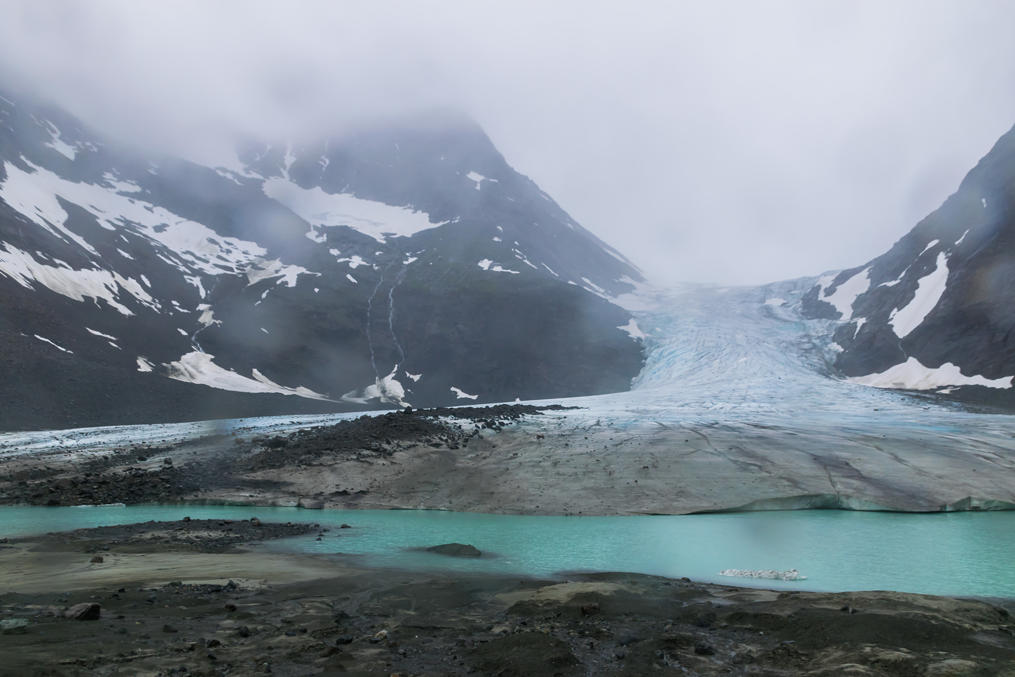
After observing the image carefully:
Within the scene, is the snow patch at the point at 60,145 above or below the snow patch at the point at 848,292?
above

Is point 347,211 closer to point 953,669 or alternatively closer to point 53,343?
point 53,343

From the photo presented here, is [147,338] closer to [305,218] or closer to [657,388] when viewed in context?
[657,388]

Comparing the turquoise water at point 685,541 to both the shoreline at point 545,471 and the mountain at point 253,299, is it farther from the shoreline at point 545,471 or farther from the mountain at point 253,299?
the mountain at point 253,299

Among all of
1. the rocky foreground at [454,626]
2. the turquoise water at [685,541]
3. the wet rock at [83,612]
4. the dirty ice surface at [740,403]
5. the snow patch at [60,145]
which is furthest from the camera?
the snow patch at [60,145]

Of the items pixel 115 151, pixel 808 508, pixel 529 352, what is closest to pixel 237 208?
pixel 115 151

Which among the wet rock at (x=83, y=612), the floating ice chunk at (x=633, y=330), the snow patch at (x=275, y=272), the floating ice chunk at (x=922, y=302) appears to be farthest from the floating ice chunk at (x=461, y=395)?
the wet rock at (x=83, y=612)

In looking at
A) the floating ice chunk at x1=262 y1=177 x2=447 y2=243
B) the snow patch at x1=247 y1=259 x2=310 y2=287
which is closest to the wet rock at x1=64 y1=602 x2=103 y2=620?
the snow patch at x1=247 y1=259 x2=310 y2=287
